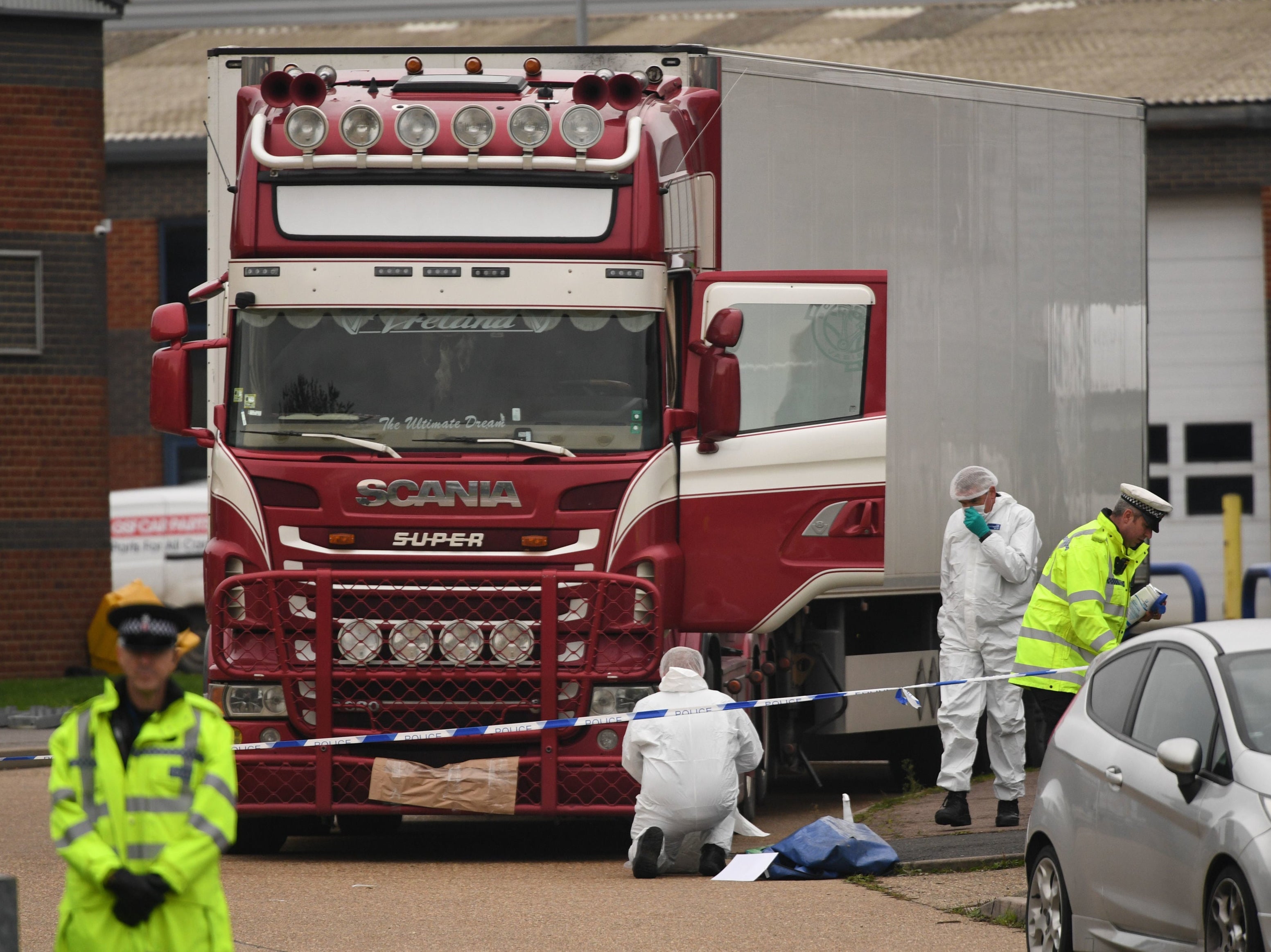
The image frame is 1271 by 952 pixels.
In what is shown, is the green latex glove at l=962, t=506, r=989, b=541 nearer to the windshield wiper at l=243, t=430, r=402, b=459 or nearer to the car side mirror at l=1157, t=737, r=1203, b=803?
the windshield wiper at l=243, t=430, r=402, b=459

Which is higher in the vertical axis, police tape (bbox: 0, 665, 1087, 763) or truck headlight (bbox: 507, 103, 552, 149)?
truck headlight (bbox: 507, 103, 552, 149)

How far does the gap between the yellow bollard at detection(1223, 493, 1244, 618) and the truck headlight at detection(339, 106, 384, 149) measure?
64.9 ft

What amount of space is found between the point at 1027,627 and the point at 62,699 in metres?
12.1

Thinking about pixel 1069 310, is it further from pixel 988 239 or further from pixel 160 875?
pixel 160 875

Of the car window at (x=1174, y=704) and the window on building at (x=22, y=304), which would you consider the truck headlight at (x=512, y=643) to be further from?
the window on building at (x=22, y=304)

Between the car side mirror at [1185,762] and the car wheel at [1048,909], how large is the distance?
101 cm

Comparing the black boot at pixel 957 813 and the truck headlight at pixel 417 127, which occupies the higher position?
the truck headlight at pixel 417 127

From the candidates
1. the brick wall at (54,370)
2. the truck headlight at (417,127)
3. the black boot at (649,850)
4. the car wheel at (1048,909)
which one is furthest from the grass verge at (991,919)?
the brick wall at (54,370)

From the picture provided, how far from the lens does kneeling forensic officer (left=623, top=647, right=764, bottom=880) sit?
1062 cm

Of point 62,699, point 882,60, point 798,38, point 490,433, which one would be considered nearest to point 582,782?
point 490,433

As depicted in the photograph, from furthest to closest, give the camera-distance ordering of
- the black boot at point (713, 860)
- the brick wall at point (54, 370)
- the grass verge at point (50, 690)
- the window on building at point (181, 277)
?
the window on building at point (181, 277) → the brick wall at point (54, 370) → the grass verge at point (50, 690) → the black boot at point (713, 860)

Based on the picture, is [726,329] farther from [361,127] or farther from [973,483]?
[361,127]

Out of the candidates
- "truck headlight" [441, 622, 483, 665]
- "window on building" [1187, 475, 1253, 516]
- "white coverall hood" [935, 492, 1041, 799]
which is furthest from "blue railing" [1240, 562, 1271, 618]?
"truck headlight" [441, 622, 483, 665]

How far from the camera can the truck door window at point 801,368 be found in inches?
455
